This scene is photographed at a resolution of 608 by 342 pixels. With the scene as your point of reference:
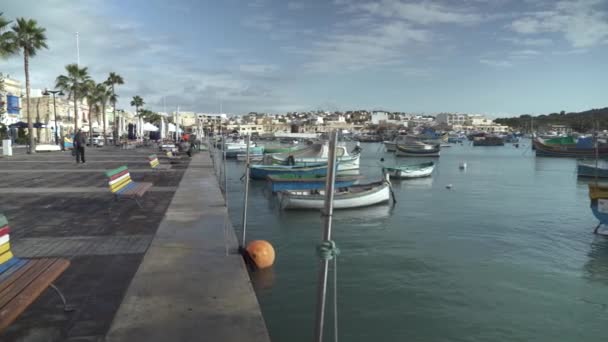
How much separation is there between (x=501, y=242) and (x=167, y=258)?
36.7 feet

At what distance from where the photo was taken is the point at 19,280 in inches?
193

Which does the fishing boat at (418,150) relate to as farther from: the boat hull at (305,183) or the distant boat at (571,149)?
the boat hull at (305,183)

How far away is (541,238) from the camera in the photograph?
15.5 m

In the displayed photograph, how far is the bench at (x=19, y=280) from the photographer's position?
167 inches

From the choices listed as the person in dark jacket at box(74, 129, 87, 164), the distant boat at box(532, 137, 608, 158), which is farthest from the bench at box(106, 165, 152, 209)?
the distant boat at box(532, 137, 608, 158)

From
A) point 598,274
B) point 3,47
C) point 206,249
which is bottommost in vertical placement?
point 598,274

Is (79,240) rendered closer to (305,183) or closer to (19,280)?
(19,280)

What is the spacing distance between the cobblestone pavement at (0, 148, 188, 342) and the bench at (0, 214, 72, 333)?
394 millimetres

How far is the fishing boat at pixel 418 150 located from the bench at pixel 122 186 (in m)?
60.3

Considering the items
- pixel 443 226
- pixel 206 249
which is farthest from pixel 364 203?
pixel 206 249

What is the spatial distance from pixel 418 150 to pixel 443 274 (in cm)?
6115

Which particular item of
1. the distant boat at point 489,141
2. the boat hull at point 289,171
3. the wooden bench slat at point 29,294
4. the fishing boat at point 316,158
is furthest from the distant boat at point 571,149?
the wooden bench slat at point 29,294

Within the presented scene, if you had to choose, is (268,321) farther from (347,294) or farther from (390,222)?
(390,222)

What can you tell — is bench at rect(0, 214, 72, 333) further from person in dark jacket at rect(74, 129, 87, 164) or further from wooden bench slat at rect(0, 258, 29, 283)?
person in dark jacket at rect(74, 129, 87, 164)
